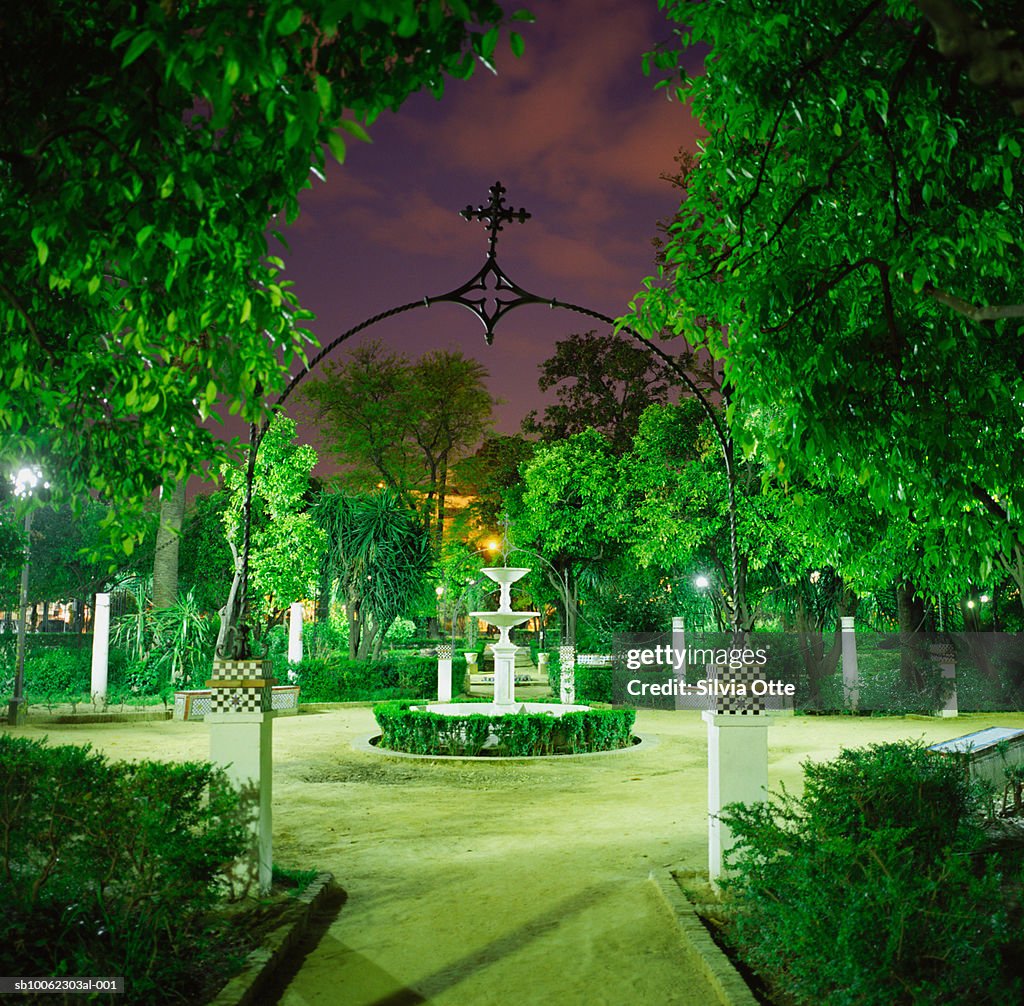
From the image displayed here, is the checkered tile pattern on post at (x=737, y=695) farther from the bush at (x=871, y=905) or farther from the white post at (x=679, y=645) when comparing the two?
the white post at (x=679, y=645)

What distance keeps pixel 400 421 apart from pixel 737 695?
3265 centimetres

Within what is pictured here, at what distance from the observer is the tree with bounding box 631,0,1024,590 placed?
4.68 m

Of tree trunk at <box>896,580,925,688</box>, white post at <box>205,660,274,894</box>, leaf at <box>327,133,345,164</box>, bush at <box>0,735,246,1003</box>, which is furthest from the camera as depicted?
tree trunk at <box>896,580,925,688</box>

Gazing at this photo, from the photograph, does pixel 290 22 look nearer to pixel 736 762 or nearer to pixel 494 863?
pixel 736 762

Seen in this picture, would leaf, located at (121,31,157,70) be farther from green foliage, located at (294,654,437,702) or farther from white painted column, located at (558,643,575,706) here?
green foliage, located at (294,654,437,702)

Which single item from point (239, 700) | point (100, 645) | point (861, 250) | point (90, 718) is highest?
point (861, 250)

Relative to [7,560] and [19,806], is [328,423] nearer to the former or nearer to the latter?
[7,560]

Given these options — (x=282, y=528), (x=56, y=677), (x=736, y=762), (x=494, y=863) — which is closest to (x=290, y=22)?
(x=736, y=762)

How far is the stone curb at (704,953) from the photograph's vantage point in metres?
4.46

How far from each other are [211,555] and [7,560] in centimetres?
2220

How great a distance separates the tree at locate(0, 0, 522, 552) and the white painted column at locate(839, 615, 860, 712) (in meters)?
21.2

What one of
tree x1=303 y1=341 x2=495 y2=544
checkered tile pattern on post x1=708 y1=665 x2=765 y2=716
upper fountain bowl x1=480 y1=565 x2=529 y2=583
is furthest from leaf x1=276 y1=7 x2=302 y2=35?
tree x1=303 y1=341 x2=495 y2=544

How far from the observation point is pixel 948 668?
22.2 m

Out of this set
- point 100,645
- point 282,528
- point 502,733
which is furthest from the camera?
point 282,528
